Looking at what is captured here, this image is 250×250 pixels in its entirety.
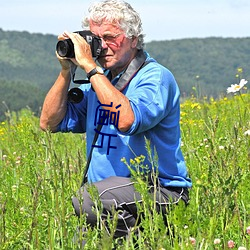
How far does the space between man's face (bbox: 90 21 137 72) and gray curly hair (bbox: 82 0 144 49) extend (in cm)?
3

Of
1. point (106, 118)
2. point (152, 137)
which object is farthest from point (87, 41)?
point (152, 137)

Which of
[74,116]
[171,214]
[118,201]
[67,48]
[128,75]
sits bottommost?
[118,201]

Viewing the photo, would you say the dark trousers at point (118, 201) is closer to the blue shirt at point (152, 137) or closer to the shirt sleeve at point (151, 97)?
the blue shirt at point (152, 137)

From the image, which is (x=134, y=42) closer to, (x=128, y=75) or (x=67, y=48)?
(x=128, y=75)

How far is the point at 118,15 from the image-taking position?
3.63m

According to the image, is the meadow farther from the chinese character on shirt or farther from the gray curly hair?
the gray curly hair

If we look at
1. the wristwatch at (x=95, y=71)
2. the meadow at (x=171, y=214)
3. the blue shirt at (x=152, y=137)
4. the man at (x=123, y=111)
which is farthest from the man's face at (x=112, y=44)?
the meadow at (x=171, y=214)

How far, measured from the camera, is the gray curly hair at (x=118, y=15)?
362cm

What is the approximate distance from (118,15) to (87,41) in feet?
0.82

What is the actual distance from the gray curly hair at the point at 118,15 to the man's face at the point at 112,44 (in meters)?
0.03

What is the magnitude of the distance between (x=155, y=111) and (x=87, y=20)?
70cm

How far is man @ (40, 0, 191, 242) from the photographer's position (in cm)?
334

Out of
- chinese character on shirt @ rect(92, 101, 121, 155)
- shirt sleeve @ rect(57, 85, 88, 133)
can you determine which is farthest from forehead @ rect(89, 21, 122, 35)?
shirt sleeve @ rect(57, 85, 88, 133)

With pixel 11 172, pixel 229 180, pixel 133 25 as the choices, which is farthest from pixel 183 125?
pixel 229 180
